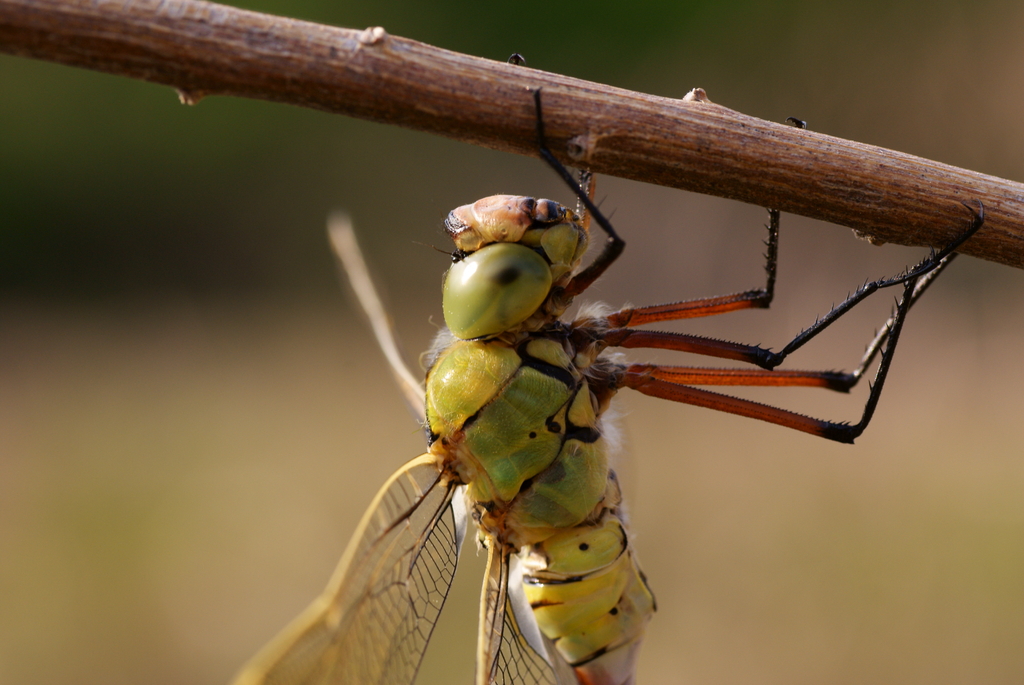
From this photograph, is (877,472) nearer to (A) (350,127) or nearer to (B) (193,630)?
(B) (193,630)

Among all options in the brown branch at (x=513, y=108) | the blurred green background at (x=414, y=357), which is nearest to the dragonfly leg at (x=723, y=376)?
the blurred green background at (x=414, y=357)

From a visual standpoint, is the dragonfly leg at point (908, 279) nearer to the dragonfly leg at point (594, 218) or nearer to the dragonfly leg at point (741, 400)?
the dragonfly leg at point (741, 400)

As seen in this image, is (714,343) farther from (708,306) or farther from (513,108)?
(513,108)

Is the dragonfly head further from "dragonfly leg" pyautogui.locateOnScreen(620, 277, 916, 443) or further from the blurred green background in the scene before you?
the blurred green background

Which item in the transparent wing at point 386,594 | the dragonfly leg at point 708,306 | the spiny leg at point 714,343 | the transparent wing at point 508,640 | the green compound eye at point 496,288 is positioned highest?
the green compound eye at point 496,288

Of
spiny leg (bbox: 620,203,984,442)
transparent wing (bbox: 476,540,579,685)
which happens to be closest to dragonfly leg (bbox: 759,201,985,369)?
spiny leg (bbox: 620,203,984,442)

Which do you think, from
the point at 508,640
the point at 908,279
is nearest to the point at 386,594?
the point at 508,640

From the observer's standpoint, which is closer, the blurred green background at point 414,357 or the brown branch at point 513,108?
the brown branch at point 513,108
